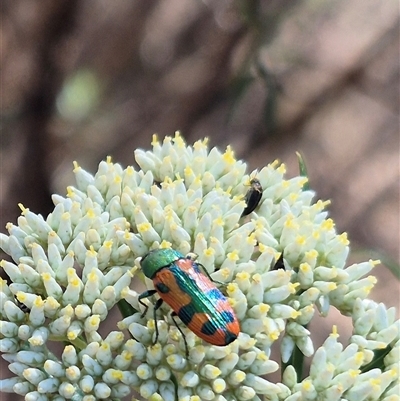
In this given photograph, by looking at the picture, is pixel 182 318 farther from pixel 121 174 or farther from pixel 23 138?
pixel 23 138

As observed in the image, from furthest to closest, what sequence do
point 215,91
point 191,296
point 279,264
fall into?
point 215,91, point 279,264, point 191,296

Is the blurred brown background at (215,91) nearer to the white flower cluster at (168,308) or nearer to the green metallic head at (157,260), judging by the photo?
the white flower cluster at (168,308)

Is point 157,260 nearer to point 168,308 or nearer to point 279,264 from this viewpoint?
point 168,308

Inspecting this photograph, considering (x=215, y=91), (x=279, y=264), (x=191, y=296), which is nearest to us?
(x=191, y=296)

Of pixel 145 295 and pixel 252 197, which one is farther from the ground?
pixel 252 197

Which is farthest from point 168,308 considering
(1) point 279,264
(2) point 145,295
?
(1) point 279,264

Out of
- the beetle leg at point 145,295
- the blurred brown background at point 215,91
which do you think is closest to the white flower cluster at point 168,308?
the beetle leg at point 145,295

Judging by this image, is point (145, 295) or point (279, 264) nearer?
point (145, 295)
